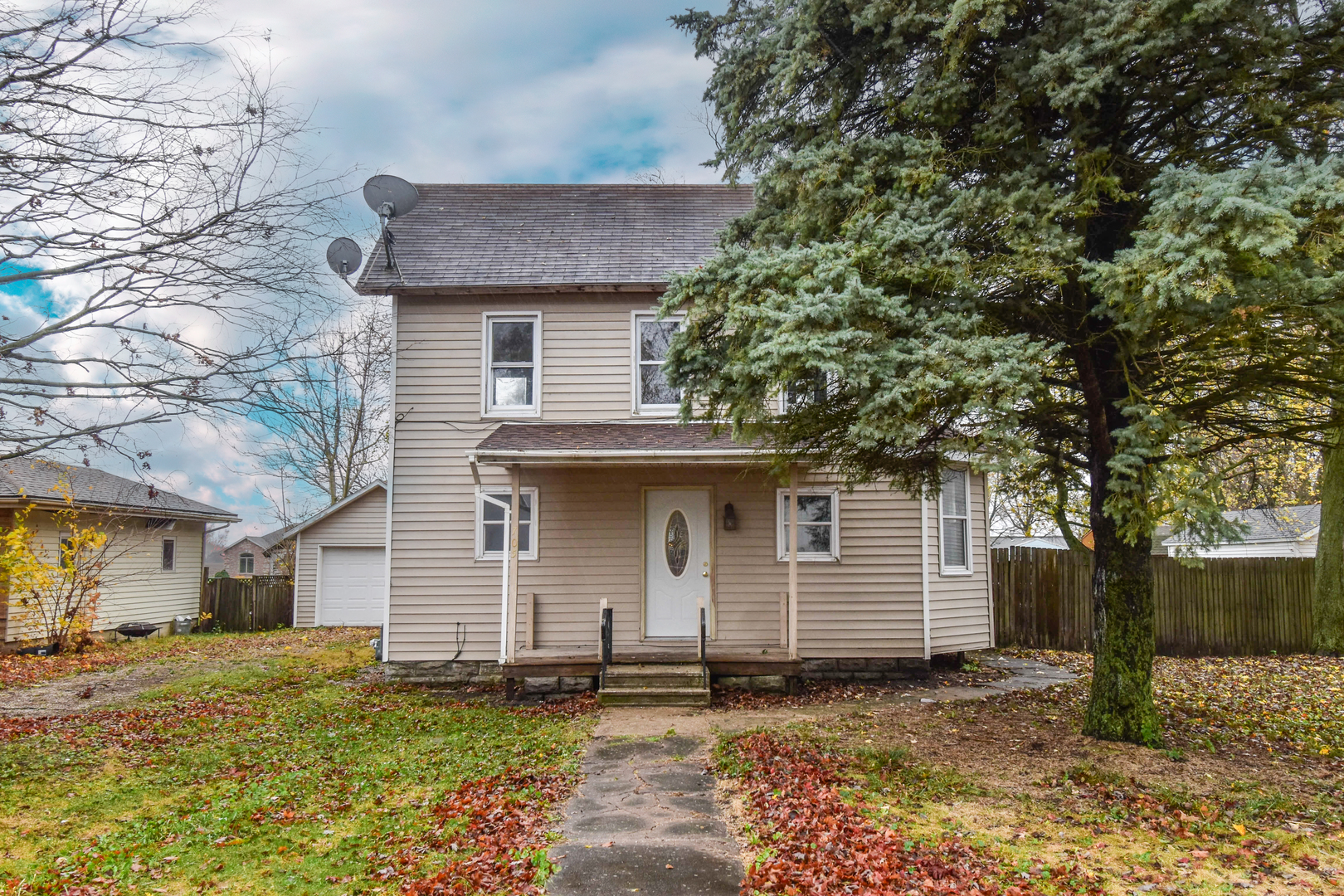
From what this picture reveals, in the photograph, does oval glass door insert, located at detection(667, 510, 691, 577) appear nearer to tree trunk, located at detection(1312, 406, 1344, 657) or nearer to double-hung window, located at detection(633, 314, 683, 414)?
double-hung window, located at detection(633, 314, 683, 414)

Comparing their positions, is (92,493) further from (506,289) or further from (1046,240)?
(1046,240)

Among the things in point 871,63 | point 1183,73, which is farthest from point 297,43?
point 1183,73

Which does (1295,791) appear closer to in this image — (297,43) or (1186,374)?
(1186,374)

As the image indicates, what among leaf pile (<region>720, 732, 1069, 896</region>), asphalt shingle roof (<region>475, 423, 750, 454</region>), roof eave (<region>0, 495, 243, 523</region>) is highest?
asphalt shingle roof (<region>475, 423, 750, 454</region>)

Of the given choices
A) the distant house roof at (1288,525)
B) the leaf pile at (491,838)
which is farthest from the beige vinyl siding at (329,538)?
the distant house roof at (1288,525)

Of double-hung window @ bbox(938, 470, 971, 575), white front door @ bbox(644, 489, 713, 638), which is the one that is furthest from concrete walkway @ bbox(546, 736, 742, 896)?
double-hung window @ bbox(938, 470, 971, 575)

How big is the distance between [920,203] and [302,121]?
486 cm

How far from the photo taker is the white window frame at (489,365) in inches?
453

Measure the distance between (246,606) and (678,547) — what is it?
15.2 meters

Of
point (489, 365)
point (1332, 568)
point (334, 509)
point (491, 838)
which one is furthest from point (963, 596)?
point (334, 509)

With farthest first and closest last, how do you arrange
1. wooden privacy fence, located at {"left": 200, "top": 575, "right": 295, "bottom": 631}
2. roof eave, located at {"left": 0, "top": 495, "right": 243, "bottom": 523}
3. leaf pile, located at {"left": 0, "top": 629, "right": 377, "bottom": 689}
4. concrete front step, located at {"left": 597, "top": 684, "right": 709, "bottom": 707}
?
wooden privacy fence, located at {"left": 200, "top": 575, "right": 295, "bottom": 631}, roof eave, located at {"left": 0, "top": 495, "right": 243, "bottom": 523}, leaf pile, located at {"left": 0, "top": 629, "right": 377, "bottom": 689}, concrete front step, located at {"left": 597, "top": 684, "right": 709, "bottom": 707}

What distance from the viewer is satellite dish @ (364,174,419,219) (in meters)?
12.1

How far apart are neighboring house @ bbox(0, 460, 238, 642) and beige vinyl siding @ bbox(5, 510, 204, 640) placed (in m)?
0.02

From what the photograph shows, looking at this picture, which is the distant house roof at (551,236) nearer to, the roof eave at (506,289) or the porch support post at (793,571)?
the roof eave at (506,289)
